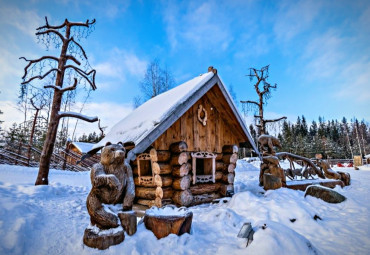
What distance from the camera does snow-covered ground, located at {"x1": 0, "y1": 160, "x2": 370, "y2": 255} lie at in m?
3.16

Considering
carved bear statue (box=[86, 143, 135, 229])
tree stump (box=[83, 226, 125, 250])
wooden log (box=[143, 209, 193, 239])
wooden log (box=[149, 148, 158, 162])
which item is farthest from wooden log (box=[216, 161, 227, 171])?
tree stump (box=[83, 226, 125, 250])

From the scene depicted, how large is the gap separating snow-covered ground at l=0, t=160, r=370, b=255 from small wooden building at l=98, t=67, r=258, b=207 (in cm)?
142

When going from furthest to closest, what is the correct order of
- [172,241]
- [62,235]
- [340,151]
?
[340,151] < [62,235] < [172,241]

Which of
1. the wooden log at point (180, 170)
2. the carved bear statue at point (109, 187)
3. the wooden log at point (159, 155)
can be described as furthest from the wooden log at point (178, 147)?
the carved bear statue at point (109, 187)

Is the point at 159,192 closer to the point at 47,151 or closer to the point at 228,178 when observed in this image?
the point at 228,178

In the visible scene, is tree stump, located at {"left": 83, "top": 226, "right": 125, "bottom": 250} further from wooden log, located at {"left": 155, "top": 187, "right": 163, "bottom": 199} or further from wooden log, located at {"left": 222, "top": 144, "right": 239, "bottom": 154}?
wooden log, located at {"left": 222, "top": 144, "right": 239, "bottom": 154}

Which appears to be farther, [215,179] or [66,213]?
[215,179]

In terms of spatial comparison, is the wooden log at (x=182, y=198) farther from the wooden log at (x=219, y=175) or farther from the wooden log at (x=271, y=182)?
the wooden log at (x=271, y=182)

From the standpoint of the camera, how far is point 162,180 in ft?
20.4

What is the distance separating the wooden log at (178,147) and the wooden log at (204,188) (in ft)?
4.92

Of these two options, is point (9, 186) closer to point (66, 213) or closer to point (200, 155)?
point (66, 213)

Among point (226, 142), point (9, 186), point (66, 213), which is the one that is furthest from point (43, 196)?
point (226, 142)

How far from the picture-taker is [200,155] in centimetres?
727

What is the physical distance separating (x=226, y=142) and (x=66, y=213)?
6.14 meters
